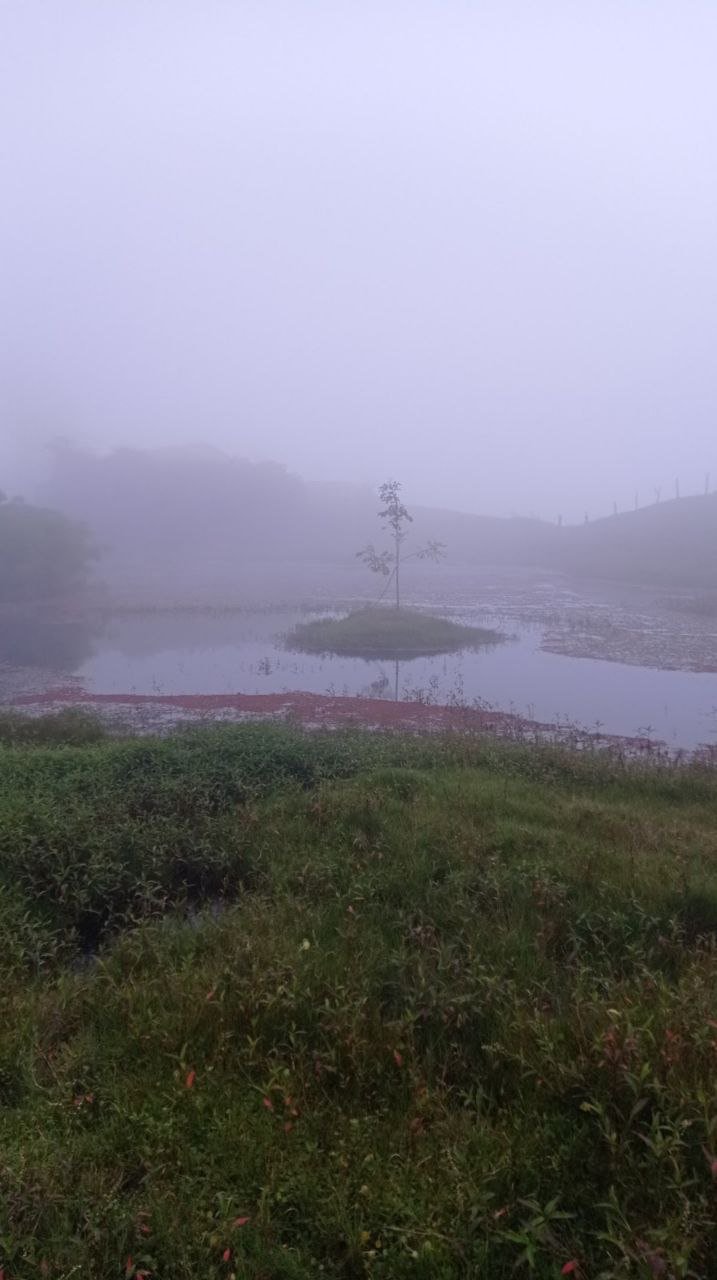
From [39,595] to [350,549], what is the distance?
6277cm

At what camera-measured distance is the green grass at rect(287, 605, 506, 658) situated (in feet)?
102

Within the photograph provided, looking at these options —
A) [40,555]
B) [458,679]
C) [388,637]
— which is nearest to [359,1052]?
[458,679]

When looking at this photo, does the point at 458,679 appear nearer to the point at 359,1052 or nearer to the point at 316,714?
the point at 316,714

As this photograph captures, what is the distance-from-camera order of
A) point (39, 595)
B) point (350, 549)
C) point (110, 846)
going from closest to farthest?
point (110, 846) → point (39, 595) → point (350, 549)

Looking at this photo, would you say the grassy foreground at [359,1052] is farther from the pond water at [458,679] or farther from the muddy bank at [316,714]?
the pond water at [458,679]

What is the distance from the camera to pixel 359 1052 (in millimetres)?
3594

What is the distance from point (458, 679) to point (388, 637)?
9125 mm

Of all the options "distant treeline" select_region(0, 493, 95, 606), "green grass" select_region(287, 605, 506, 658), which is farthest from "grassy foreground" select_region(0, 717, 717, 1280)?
"distant treeline" select_region(0, 493, 95, 606)

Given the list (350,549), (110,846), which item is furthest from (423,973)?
(350,549)

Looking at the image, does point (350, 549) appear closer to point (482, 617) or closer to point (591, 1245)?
point (482, 617)

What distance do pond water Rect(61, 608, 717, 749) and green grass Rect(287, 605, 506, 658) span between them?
53.4 inches

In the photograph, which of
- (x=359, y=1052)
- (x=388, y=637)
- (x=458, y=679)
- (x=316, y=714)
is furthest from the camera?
(x=388, y=637)

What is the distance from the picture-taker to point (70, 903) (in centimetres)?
583

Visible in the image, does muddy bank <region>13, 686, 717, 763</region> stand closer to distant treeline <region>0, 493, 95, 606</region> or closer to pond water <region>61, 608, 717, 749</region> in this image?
pond water <region>61, 608, 717, 749</region>
